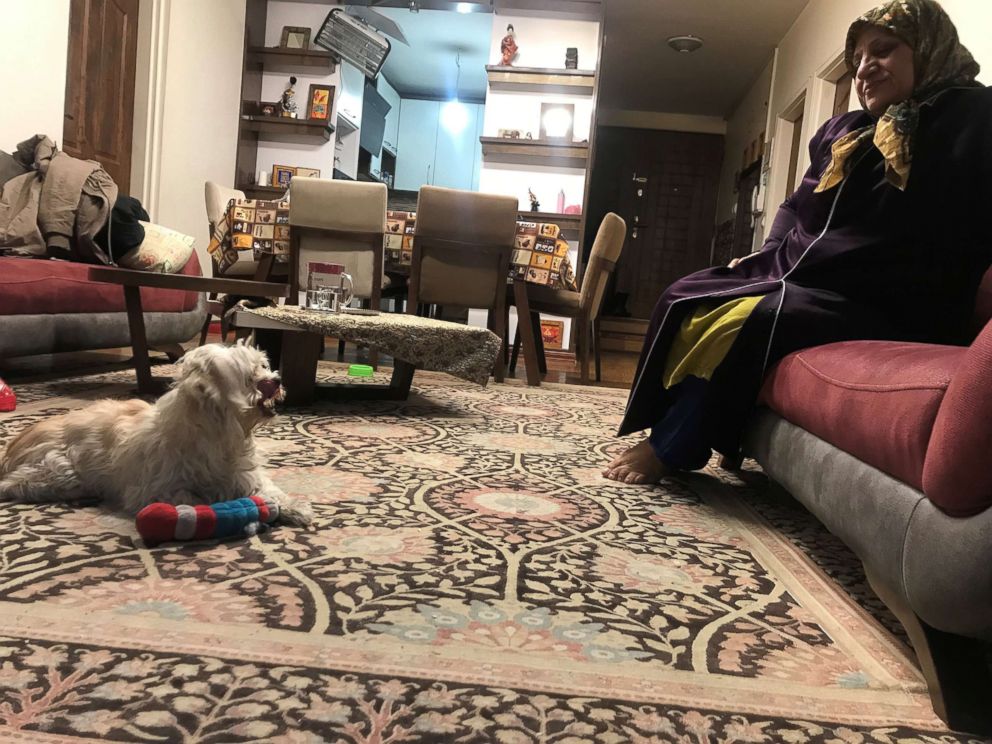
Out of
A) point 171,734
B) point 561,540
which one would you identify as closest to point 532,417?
point 561,540

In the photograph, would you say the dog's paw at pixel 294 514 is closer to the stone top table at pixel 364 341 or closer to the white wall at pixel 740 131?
the stone top table at pixel 364 341

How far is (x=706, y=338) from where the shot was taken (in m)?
1.81

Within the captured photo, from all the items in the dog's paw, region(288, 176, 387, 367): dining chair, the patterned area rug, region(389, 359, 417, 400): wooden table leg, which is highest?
region(288, 176, 387, 367): dining chair

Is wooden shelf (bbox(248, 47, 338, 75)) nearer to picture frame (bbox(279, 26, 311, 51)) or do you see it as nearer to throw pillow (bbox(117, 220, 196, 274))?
picture frame (bbox(279, 26, 311, 51))

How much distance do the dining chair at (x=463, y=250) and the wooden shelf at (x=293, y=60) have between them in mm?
3162

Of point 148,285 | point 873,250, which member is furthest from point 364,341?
point 873,250

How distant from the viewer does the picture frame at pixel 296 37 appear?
6.40 metres

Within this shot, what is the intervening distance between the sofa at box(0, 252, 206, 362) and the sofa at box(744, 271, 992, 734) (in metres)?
2.67

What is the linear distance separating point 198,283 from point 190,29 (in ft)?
12.7

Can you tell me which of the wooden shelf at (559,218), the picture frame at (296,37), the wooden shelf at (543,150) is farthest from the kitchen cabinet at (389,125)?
the wooden shelf at (559,218)

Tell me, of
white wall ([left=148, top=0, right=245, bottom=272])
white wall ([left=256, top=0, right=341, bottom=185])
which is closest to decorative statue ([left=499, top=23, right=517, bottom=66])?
white wall ([left=256, top=0, right=341, bottom=185])

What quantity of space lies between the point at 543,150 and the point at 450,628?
5.57 meters

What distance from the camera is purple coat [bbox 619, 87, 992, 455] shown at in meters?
1.66

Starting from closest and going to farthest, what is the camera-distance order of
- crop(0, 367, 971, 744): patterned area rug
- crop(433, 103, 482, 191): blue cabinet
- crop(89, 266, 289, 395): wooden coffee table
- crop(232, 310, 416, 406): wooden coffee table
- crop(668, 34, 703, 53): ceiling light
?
crop(0, 367, 971, 744): patterned area rug, crop(89, 266, 289, 395): wooden coffee table, crop(232, 310, 416, 406): wooden coffee table, crop(668, 34, 703, 53): ceiling light, crop(433, 103, 482, 191): blue cabinet
